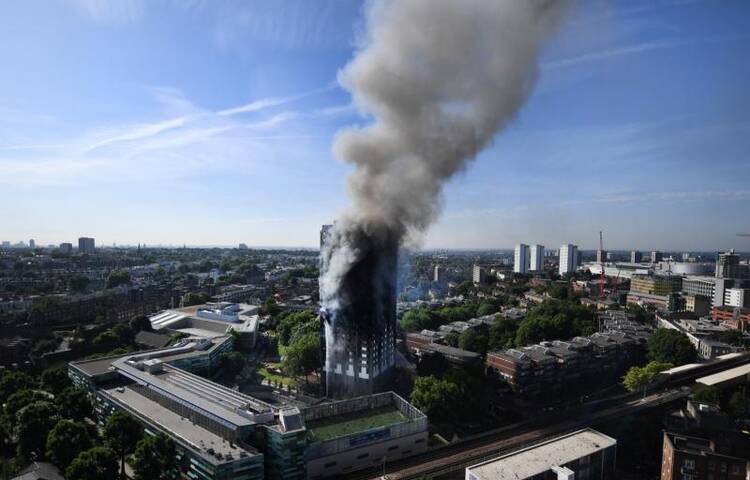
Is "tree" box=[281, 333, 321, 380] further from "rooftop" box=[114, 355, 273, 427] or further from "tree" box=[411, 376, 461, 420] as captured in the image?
"tree" box=[411, 376, 461, 420]

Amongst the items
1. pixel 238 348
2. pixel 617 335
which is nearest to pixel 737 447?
pixel 617 335

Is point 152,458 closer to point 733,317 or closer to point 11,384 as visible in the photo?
point 11,384

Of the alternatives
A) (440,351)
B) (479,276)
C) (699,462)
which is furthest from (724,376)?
(479,276)

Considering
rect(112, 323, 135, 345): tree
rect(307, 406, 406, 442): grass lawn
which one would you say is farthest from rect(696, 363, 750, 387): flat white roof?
rect(112, 323, 135, 345): tree

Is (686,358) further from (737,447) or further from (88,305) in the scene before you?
(88,305)

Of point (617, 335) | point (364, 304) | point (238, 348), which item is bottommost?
point (238, 348)

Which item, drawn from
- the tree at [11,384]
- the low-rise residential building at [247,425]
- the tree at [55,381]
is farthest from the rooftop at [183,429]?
the tree at [55,381]

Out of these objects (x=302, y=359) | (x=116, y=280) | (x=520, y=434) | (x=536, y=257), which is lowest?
(x=520, y=434)

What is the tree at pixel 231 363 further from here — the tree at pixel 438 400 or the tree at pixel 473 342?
the tree at pixel 473 342
